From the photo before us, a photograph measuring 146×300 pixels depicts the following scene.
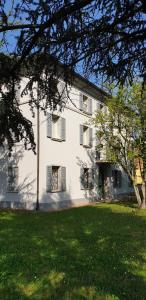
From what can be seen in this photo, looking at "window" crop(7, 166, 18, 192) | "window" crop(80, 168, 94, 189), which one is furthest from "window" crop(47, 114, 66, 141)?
"window" crop(80, 168, 94, 189)

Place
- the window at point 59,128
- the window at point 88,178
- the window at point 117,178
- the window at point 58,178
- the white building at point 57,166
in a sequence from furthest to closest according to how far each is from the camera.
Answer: the window at point 117,178 → the window at point 88,178 → the window at point 59,128 → the window at point 58,178 → the white building at point 57,166

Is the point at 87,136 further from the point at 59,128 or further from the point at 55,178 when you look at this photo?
the point at 55,178

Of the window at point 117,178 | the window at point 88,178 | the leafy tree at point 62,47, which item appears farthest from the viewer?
the window at point 117,178

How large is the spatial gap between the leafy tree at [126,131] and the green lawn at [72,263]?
882cm

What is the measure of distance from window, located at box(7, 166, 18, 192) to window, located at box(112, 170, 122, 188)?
11.3m

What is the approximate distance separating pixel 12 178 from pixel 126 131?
6845 mm

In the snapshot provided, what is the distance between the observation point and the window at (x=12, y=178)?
21141 mm

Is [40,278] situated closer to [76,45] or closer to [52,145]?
[76,45]

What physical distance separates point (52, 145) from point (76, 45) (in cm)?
1787

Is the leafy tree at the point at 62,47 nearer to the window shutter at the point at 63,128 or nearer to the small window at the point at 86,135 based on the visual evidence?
the window shutter at the point at 63,128

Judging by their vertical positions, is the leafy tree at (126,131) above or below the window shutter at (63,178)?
above

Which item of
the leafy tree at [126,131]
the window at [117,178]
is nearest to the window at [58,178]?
the leafy tree at [126,131]

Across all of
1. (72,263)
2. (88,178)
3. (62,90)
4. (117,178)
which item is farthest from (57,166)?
(62,90)

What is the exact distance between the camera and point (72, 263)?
750 centimetres
